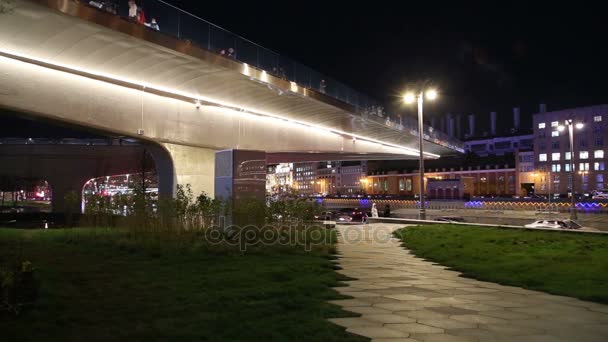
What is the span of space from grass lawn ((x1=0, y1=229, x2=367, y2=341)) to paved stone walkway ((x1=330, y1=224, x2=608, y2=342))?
55 cm

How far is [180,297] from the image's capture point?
7.88 meters

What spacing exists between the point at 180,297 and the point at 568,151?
111 m

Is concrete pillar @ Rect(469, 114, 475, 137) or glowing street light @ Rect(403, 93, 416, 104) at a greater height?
concrete pillar @ Rect(469, 114, 475, 137)

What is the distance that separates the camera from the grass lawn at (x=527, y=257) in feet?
31.3

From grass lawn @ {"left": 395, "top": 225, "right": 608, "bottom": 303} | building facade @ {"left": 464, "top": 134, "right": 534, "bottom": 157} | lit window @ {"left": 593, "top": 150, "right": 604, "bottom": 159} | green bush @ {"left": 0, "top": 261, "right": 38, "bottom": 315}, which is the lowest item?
grass lawn @ {"left": 395, "top": 225, "right": 608, "bottom": 303}

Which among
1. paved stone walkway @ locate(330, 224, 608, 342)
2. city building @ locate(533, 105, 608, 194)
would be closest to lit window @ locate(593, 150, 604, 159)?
city building @ locate(533, 105, 608, 194)

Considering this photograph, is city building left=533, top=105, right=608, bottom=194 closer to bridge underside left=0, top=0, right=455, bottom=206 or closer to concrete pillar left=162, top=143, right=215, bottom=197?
bridge underside left=0, top=0, right=455, bottom=206

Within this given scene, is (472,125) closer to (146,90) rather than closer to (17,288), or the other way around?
(146,90)

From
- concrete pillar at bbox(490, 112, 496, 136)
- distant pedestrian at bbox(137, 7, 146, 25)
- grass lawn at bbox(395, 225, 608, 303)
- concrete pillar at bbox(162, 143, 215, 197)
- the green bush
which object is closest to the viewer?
the green bush

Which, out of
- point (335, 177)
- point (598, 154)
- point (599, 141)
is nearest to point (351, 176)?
point (335, 177)

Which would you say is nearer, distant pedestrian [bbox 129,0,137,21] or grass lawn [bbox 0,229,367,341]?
grass lawn [bbox 0,229,367,341]

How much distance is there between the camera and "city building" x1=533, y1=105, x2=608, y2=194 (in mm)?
96750

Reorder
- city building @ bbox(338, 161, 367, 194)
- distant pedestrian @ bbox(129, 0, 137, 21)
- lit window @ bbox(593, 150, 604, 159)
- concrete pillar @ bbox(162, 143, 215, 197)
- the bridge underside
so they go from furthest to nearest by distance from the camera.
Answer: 1. city building @ bbox(338, 161, 367, 194)
2. lit window @ bbox(593, 150, 604, 159)
3. concrete pillar @ bbox(162, 143, 215, 197)
4. distant pedestrian @ bbox(129, 0, 137, 21)
5. the bridge underside

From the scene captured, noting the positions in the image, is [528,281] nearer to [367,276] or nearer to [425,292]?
[425,292]
